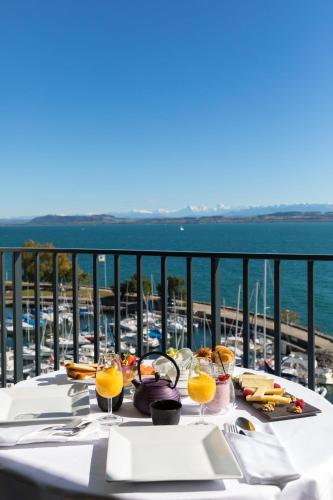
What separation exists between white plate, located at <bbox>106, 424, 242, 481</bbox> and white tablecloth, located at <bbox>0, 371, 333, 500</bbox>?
18mm

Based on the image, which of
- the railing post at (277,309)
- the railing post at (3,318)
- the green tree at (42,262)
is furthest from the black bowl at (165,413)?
the railing post at (3,318)

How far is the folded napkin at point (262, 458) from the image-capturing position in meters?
0.80

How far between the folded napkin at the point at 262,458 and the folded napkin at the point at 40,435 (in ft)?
1.06

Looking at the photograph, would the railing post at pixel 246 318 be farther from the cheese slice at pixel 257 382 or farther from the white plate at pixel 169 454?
the white plate at pixel 169 454

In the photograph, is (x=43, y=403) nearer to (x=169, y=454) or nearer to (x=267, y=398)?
(x=169, y=454)

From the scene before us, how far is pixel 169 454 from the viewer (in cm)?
88

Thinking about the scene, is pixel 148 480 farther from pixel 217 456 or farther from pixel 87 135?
pixel 87 135

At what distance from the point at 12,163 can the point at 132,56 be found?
21.3m

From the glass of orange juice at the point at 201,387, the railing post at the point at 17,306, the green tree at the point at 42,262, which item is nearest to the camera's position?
the glass of orange juice at the point at 201,387

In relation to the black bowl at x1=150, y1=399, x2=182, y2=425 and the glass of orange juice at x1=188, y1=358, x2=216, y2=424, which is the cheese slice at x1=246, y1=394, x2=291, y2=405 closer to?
the glass of orange juice at x1=188, y1=358, x2=216, y2=424

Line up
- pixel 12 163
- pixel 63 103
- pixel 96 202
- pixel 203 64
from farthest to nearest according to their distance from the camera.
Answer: pixel 96 202 → pixel 12 163 → pixel 63 103 → pixel 203 64

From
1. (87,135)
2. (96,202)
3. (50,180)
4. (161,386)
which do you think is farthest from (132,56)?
(96,202)

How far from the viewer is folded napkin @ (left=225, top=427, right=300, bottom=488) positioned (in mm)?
804

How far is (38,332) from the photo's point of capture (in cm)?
287
